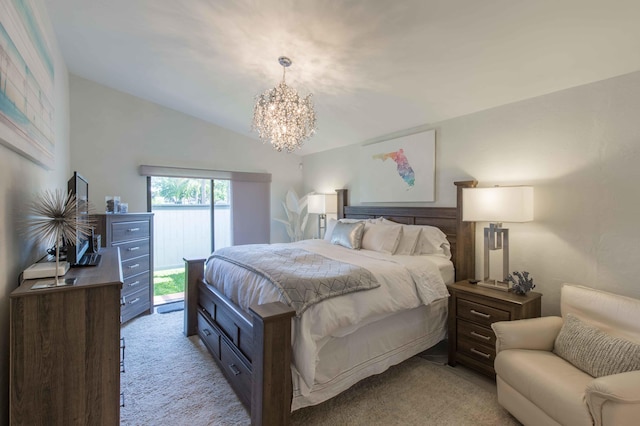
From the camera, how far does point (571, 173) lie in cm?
229

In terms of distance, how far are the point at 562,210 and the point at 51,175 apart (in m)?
4.25

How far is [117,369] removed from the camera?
1406 millimetres

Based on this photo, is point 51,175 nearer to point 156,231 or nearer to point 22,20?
point 22,20

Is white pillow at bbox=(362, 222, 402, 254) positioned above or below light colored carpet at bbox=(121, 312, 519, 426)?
above

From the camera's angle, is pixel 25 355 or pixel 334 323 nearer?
pixel 25 355

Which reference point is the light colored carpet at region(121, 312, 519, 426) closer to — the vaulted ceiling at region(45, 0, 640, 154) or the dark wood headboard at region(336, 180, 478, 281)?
the dark wood headboard at region(336, 180, 478, 281)

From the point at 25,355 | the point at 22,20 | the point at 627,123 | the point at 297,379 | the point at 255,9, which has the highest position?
the point at 255,9

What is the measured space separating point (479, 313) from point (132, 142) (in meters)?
4.55

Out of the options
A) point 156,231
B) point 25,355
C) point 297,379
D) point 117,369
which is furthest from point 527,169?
point 156,231

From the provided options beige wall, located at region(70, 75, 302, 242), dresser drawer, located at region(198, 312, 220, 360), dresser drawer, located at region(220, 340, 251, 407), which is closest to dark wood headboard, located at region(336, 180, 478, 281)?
dresser drawer, located at region(220, 340, 251, 407)

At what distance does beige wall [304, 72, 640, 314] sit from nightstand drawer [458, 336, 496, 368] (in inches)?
25.6

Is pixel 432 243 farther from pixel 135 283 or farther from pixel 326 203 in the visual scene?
pixel 135 283

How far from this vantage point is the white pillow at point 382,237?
10.2 feet

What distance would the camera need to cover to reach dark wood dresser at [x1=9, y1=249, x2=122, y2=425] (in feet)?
4.00
